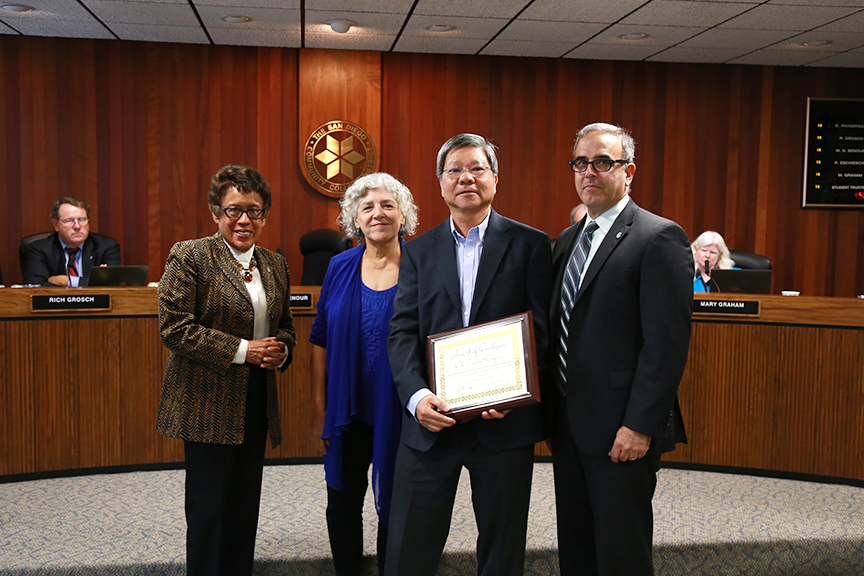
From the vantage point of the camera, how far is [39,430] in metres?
3.25

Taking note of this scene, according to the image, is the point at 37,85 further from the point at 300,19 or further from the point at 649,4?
the point at 649,4

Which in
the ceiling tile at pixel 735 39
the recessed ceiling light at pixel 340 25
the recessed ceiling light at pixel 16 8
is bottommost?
the recessed ceiling light at pixel 16 8

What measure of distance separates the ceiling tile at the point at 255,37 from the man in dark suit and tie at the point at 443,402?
4184mm

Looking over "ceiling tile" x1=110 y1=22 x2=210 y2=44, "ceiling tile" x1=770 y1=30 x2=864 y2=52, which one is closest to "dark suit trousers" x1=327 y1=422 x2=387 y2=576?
"ceiling tile" x1=110 y1=22 x2=210 y2=44

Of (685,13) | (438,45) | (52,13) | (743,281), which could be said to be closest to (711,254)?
(743,281)

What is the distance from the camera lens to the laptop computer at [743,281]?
12.1 feet

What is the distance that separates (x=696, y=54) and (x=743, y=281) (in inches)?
124

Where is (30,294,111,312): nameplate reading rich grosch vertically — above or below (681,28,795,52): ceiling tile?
below

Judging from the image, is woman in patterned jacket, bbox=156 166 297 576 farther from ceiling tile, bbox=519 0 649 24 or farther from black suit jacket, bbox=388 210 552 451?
ceiling tile, bbox=519 0 649 24

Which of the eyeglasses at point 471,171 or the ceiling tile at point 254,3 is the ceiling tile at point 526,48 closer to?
the ceiling tile at point 254,3

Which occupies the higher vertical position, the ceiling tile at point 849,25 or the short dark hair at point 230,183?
the ceiling tile at point 849,25

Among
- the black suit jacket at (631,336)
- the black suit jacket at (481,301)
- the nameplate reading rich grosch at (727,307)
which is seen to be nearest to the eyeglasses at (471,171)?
the black suit jacket at (481,301)

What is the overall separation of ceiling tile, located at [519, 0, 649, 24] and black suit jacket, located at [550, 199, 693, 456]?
3427 millimetres

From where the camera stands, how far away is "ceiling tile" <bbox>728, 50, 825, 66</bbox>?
5.87m
